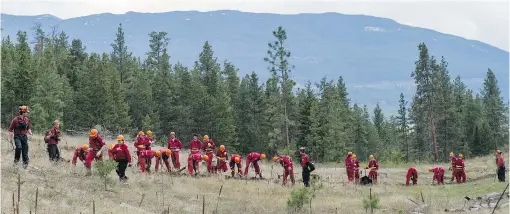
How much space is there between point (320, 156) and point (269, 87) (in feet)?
47.2

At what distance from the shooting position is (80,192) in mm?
16125

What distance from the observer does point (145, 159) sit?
945 inches

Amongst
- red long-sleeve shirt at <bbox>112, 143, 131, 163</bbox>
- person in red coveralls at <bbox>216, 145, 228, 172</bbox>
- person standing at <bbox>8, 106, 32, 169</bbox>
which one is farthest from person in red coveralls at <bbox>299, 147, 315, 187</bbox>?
person standing at <bbox>8, 106, 32, 169</bbox>

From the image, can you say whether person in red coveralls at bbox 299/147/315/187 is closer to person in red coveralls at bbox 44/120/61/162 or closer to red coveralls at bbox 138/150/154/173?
red coveralls at bbox 138/150/154/173

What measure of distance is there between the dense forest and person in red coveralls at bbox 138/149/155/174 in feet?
78.0

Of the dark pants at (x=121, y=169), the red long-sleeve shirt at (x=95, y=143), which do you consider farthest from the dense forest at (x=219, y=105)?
the dark pants at (x=121, y=169)

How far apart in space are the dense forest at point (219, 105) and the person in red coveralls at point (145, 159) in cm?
2378

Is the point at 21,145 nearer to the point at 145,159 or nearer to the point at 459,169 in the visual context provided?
the point at 145,159

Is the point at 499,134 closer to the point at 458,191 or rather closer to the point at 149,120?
the point at 149,120

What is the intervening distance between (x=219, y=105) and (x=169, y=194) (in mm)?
42070

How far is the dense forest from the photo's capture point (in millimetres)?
49281

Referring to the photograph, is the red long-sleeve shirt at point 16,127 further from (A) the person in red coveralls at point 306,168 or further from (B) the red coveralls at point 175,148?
(A) the person in red coveralls at point 306,168

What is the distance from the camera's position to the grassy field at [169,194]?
14773 mm

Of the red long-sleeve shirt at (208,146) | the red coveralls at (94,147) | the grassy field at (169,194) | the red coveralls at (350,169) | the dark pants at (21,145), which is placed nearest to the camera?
the grassy field at (169,194)
